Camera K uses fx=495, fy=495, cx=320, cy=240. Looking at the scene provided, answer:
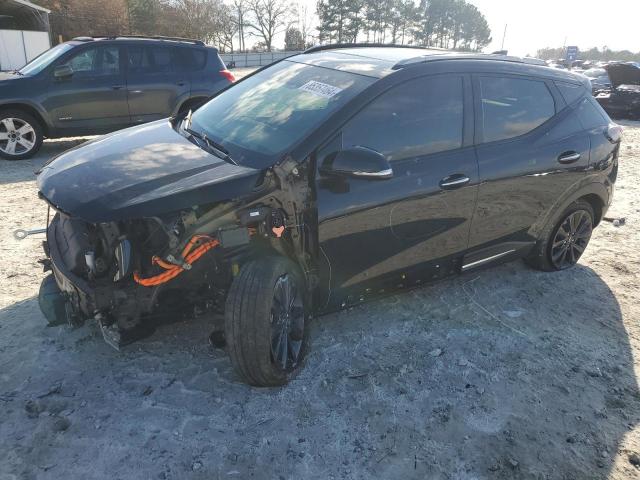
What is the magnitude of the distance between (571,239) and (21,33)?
2922 centimetres

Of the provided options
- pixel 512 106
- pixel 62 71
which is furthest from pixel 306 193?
pixel 62 71

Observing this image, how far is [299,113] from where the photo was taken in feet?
10.3

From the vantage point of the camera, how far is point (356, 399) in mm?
2854

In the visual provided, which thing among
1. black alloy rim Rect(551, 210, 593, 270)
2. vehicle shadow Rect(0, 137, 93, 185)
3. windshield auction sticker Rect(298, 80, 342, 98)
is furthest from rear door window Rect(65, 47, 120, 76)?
black alloy rim Rect(551, 210, 593, 270)

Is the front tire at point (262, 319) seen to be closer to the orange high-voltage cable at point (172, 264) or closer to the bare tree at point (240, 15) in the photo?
the orange high-voltage cable at point (172, 264)

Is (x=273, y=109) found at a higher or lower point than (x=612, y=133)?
higher

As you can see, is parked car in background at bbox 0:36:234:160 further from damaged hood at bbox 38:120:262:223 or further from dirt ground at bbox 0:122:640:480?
damaged hood at bbox 38:120:262:223

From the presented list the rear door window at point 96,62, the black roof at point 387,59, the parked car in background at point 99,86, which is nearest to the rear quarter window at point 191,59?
the parked car in background at point 99,86

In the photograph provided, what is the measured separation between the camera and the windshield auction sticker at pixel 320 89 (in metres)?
3.14

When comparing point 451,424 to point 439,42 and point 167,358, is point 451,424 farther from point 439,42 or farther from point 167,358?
point 439,42

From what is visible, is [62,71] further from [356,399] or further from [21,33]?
[21,33]

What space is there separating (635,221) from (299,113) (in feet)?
15.9

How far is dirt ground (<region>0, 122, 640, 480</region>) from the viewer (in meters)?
2.45

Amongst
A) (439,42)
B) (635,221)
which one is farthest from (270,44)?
(635,221)
